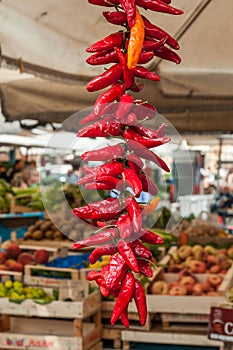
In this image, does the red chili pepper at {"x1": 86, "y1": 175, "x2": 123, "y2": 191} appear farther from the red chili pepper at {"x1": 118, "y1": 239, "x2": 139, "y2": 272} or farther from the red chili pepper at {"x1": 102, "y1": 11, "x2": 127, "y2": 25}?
the red chili pepper at {"x1": 102, "y1": 11, "x2": 127, "y2": 25}

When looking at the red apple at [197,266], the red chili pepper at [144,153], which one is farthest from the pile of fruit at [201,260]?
the red chili pepper at [144,153]

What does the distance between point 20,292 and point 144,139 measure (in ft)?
10.2

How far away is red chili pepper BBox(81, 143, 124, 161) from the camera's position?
144cm

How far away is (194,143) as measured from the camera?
13.8 m

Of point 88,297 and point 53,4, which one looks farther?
point 88,297

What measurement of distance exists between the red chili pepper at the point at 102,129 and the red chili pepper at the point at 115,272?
305 mm

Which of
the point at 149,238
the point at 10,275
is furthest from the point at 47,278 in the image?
the point at 149,238

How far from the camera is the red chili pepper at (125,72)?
1.41 metres

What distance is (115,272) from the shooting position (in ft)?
4.66

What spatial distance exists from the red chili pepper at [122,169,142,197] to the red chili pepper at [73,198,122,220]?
82 millimetres

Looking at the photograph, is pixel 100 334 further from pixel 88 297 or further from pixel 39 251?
pixel 39 251

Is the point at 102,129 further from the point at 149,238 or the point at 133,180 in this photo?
the point at 149,238

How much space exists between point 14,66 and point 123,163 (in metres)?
1.62

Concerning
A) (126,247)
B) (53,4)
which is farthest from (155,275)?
(126,247)
